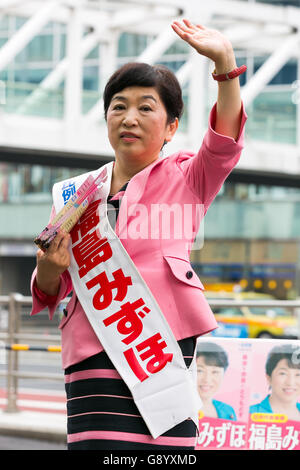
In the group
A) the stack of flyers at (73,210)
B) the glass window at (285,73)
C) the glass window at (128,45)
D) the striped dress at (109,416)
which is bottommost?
the striped dress at (109,416)

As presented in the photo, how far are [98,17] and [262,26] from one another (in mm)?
4490

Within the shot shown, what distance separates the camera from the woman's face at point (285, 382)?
5000 millimetres

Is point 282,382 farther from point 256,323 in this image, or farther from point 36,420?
point 256,323

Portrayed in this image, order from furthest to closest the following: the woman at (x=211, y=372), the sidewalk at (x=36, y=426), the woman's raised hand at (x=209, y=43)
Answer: the sidewalk at (x=36, y=426)
the woman at (x=211, y=372)
the woman's raised hand at (x=209, y=43)

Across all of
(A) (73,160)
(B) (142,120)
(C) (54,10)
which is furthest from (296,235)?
(B) (142,120)

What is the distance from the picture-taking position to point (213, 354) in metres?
5.32

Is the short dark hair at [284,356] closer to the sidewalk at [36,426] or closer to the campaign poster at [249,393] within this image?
the campaign poster at [249,393]

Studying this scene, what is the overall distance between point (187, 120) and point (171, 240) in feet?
68.8

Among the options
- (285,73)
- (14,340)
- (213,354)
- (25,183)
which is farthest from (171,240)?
(25,183)

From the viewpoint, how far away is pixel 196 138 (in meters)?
22.4

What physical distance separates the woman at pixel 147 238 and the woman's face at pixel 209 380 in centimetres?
301

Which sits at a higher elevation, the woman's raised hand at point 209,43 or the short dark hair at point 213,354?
the woman's raised hand at point 209,43

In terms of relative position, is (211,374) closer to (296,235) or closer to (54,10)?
(54,10)

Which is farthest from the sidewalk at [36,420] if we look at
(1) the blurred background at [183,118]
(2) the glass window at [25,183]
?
(2) the glass window at [25,183]
